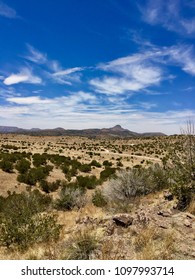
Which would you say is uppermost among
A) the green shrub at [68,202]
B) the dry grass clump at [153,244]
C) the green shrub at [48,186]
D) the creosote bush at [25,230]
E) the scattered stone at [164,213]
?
the scattered stone at [164,213]

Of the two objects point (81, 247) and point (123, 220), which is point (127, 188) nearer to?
point (123, 220)

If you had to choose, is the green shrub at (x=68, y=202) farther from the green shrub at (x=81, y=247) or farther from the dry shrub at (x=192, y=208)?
the green shrub at (x=81, y=247)

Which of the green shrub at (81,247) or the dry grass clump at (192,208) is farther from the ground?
the dry grass clump at (192,208)

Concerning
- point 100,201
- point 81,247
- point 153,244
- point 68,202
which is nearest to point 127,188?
point 100,201

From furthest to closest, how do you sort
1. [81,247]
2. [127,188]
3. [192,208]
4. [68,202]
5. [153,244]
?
1. [68,202]
2. [127,188]
3. [192,208]
4. [81,247]
5. [153,244]

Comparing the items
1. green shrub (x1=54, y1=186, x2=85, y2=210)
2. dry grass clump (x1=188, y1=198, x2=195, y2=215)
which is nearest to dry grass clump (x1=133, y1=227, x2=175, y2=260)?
dry grass clump (x1=188, y1=198, x2=195, y2=215)

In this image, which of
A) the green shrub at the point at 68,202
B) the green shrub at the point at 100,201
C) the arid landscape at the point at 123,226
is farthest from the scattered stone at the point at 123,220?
the green shrub at the point at 68,202

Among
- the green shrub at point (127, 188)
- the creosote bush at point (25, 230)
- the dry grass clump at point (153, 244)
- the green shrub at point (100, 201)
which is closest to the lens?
the dry grass clump at point (153, 244)

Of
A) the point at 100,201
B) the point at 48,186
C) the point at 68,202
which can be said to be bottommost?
the point at 48,186

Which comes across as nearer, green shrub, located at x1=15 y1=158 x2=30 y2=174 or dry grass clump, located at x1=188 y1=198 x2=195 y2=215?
dry grass clump, located at x1=188 y1=198 x2=195 y2=215

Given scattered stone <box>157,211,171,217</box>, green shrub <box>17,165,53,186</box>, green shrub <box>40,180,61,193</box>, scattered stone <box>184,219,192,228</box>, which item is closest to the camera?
scattered stone <box>184,219,192,228</box>

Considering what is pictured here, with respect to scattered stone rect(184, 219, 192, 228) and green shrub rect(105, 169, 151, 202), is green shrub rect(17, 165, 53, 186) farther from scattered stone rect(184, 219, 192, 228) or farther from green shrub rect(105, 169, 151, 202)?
scattered stone rect(184, 219, 192, 228)

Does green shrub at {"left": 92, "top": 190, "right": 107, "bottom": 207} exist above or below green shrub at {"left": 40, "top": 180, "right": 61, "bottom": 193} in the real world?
above
